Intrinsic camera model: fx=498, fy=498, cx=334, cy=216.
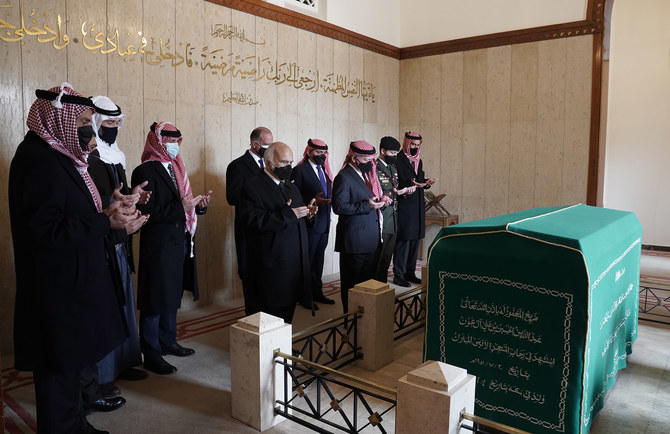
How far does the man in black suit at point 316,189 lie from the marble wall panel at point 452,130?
339 centimetres

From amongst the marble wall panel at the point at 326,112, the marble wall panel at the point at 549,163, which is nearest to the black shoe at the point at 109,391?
the marble wall panel at the point at 326,112

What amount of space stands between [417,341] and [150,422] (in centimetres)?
231

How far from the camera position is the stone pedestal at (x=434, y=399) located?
2.09 meters

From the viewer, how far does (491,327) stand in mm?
2664

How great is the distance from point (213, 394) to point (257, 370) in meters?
0.64

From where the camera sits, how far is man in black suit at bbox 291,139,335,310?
16.9 feet

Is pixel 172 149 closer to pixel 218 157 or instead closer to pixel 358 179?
pixel 358 179

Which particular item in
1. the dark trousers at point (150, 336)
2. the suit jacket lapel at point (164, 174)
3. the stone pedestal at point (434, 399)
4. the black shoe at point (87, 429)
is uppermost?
the suit jacket lapel at point (164, 174)

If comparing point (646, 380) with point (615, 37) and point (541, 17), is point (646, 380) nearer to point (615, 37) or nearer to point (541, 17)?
point (541, 17)

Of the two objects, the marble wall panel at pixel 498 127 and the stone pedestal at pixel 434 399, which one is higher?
the marble wall panel at pixel 498 127

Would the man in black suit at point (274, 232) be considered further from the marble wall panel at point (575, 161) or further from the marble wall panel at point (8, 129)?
the marble wall panel at point (575, 161)

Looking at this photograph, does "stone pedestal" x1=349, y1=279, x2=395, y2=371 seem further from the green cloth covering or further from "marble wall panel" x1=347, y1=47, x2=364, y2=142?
"marble wall panel" x1=347, y1=47, x2=364, y2=142

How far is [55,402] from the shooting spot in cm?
228

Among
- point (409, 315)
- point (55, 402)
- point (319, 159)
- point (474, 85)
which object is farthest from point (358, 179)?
point (474, 85)
